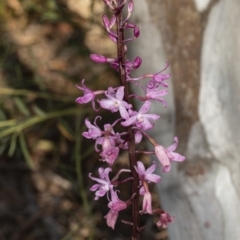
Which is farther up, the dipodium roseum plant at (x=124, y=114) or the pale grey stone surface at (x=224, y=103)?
the dipodium roseum plant at (x=124, y=114)

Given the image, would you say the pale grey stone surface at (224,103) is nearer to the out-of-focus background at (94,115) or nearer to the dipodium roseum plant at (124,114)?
the out-of-focus background at (94,115)

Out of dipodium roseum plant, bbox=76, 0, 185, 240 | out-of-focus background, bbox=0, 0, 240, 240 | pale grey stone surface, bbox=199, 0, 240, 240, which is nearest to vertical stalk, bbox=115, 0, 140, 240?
dipodium roseum plant, bbox=76, 0, 185, 240

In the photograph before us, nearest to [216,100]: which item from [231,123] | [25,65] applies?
[231,123]

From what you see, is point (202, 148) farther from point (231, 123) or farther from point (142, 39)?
point (142, 39)

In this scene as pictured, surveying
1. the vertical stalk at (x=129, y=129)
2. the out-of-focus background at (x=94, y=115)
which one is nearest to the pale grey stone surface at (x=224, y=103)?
the out-of-focus background at (x=94, y=115)

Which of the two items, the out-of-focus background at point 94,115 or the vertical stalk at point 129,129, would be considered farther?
the out-of-focus background at point 94,115

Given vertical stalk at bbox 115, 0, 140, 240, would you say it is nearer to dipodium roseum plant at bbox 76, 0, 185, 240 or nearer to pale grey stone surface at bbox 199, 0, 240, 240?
dipodium roseum plant at bbox 76, 0, 185, 240

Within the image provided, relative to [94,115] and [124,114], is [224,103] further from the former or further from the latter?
[94,115]

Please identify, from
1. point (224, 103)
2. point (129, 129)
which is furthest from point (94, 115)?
point (129, 129)
